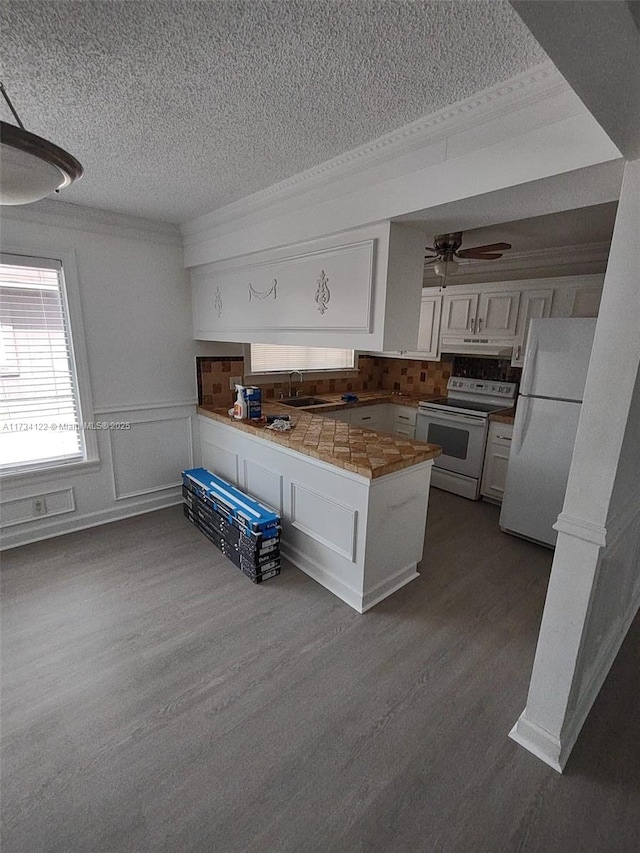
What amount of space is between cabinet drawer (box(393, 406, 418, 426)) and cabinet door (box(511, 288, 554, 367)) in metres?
1.19

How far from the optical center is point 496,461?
3.59 metres

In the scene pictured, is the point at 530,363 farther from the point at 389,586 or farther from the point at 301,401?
the point at 301,401

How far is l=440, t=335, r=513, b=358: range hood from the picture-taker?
3607mm

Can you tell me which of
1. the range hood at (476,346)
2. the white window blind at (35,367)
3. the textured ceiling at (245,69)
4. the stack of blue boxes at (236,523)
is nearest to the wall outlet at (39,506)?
the white window blind at (35,367)

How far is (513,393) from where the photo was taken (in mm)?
3793

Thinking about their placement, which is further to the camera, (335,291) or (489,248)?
(489,248)

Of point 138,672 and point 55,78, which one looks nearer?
point 55,78

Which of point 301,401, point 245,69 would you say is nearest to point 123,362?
point 301,401

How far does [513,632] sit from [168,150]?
3072mm

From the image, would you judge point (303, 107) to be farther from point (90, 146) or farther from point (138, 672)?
point (138, 672)

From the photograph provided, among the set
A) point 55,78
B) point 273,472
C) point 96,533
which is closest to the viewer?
point 55,78

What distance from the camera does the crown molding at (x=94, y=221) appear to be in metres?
2.55

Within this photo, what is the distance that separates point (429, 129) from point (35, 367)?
284 centimetres

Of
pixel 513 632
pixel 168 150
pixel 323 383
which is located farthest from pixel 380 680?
pixel 323 383
